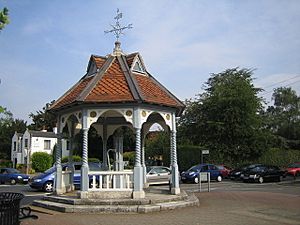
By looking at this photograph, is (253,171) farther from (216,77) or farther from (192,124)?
(216,77)

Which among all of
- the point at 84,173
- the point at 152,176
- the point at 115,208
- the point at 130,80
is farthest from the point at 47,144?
the point at 115,208

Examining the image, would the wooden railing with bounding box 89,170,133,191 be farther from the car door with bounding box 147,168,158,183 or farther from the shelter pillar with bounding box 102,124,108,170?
the car door with bounding box 147,168,158,183

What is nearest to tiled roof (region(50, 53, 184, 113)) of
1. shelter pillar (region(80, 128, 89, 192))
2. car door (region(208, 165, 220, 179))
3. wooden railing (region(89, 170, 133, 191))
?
shelter pillar (region(80, 128, 89, 192))

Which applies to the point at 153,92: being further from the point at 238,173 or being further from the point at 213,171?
the point at 238,173

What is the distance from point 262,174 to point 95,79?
20.8 metres

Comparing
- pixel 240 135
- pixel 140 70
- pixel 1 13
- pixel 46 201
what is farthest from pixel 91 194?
pixel 240 135

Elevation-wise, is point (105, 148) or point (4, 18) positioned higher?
point (4, 18)

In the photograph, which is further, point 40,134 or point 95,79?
point 40,134

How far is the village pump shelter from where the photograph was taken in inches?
519

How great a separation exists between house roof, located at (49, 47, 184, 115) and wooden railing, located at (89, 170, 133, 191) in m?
2.68

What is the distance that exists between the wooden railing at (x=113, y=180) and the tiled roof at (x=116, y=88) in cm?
268

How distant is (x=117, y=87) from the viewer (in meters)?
14.1

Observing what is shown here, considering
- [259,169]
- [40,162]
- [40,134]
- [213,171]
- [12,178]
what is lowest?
[12,178]

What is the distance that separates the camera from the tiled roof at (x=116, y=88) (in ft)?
44.2
